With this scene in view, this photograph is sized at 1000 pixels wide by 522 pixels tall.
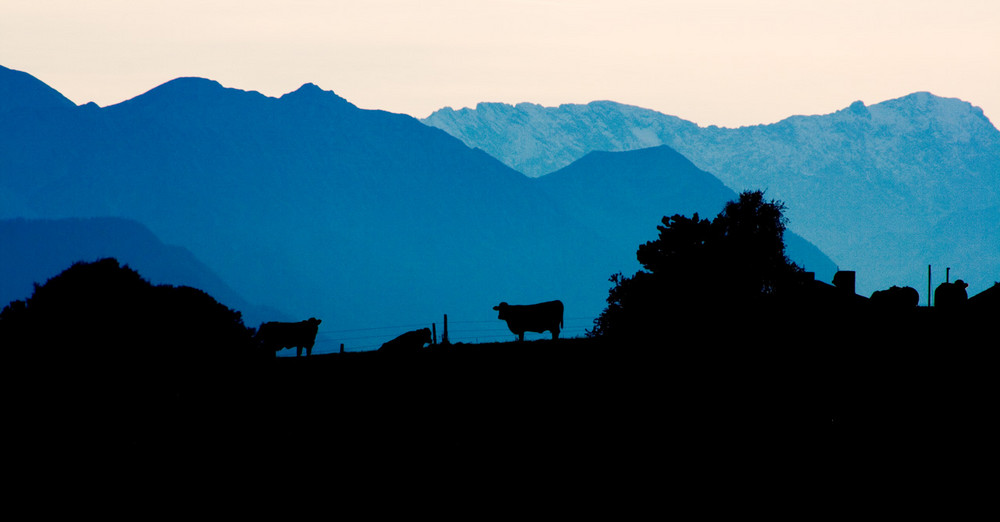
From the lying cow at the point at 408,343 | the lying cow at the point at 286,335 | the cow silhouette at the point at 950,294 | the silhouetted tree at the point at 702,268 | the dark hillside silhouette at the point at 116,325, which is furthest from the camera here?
the silhouetted tree at the point at 702,268

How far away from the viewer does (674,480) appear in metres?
20.7

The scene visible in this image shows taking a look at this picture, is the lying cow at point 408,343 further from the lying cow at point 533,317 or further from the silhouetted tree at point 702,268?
the silhouetted tree at point 702,268

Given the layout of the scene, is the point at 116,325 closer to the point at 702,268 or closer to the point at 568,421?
the point at 568,421

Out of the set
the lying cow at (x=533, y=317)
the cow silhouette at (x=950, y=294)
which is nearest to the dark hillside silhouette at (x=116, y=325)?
the lying cow at (x=533, y=317)

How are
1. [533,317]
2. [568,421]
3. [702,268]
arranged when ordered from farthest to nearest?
[702,268]
[533,317]
[568,421]

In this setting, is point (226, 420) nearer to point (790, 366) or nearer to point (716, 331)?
point (790, 366)

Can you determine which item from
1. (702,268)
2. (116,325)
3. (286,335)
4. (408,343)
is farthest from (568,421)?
(702,268)

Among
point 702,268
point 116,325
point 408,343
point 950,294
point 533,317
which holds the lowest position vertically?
point 408,343

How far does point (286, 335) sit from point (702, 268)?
31.4m

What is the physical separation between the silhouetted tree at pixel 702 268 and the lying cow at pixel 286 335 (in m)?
18.7

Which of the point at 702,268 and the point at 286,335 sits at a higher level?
the point at 702,268

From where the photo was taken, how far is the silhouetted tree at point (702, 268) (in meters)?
65.0

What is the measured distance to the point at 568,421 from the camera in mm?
26078

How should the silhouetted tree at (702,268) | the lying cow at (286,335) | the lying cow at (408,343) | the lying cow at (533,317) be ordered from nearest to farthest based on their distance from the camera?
1. the lying cow at (408,343)
2. the lying cow at (286,335)
3. the lying cow at (533,317)
4. the silhouetted tree at (702,268)
